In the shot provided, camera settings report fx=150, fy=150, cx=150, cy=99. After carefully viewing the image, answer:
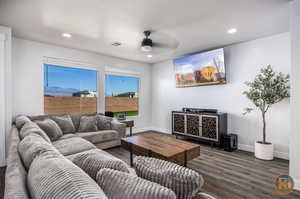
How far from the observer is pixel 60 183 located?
23.7 inches

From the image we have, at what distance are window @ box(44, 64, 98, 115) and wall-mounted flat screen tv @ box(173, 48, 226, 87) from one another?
2611 millimetres

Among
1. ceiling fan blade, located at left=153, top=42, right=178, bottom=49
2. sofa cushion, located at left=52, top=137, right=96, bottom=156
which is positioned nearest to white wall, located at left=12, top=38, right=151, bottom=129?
sofa cushion, located at left=52, top=137, right=96, bottom=156

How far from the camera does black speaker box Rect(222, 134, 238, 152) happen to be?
3504 mm

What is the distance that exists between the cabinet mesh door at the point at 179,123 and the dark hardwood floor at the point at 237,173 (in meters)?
1.02

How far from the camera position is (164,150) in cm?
226

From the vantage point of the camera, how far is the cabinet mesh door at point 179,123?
4.40 meters

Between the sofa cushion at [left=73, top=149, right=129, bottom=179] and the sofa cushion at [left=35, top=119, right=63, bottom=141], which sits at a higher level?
the sofa cushion at [left=73, top=149, right=129, bottom=179]

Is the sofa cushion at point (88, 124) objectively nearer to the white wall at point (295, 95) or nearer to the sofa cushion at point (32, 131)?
the sofa cushion at point (32, 131)

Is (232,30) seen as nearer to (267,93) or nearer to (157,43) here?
(267,93)

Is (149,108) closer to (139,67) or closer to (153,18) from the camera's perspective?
(139,67)

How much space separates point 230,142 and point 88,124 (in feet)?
11.0

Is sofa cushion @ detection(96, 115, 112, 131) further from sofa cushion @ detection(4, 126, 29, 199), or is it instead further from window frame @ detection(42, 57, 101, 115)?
sofa cushion @ detection(4, 126, 29, 199)

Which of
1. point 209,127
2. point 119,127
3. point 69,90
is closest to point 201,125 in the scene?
point 209,127

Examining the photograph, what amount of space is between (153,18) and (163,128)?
3897 mm
